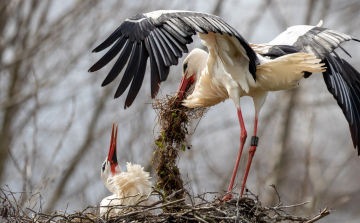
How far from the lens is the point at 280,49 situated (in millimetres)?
5211

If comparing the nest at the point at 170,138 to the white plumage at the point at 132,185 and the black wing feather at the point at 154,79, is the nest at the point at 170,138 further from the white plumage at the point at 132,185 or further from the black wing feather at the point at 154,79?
the black wing feather at the point at 154,79

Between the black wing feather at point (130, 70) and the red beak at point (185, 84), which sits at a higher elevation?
the red beak at point (185, 84)

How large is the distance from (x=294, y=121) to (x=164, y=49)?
8.40 m

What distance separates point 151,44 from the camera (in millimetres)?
4188

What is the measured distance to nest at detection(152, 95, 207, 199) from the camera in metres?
5.61

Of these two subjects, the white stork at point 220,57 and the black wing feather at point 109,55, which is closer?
the black wing feather at point 109,55

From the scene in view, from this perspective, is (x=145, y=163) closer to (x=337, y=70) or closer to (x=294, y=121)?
(x=294, y=121)

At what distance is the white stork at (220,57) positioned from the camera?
4102 millimetres

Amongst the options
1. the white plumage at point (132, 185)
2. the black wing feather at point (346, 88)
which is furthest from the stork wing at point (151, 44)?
the white plumage at point (132, 185)

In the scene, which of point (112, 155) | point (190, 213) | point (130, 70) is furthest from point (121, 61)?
point (112, 155)

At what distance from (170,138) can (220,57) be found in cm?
119

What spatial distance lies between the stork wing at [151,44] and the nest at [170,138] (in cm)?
164

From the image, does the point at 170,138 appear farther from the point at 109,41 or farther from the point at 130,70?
the point at 109,41

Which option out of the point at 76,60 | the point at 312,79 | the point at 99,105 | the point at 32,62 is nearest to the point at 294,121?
the point at 312,79
